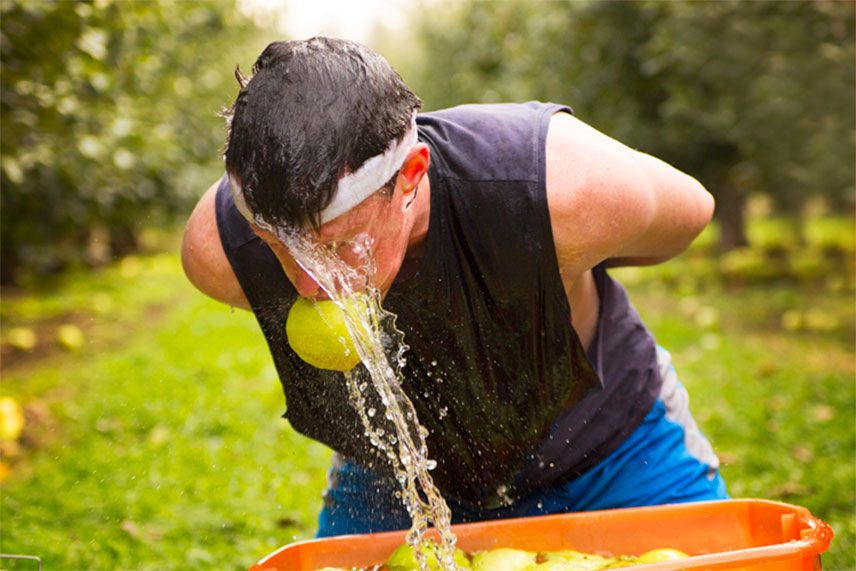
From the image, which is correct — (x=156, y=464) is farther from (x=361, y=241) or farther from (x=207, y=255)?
(x=361, y=241)

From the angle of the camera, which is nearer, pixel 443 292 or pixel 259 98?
pixel 259 98

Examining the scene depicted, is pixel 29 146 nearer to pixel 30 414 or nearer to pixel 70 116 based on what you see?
pixel 70 116

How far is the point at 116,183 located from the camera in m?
7.19

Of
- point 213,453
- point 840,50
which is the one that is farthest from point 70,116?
point 840,50

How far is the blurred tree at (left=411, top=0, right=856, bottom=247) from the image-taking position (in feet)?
22.1

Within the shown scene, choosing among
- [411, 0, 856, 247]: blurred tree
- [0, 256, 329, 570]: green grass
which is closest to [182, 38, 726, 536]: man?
[0, 256, 329, 570]: green grass

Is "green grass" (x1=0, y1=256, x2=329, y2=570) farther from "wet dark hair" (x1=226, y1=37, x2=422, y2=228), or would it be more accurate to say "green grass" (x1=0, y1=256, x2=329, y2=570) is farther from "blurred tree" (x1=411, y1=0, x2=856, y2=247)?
"blurred tree" (x1=411, y1=0, x2=856, y2=247)

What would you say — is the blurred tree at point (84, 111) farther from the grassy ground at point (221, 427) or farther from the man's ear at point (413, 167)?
the grassy ground at point (221, 427)

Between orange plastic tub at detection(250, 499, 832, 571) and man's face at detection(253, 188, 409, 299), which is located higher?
man's face at detection(253, 188, 409, 299)

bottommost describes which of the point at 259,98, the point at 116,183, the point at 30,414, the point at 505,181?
the point at 30,414

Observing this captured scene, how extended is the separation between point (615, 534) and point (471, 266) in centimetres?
69

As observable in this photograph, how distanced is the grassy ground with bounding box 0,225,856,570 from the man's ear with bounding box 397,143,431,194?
88.1 inches

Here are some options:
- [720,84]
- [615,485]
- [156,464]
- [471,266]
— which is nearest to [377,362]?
[471,266]

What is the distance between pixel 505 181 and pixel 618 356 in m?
0.78
